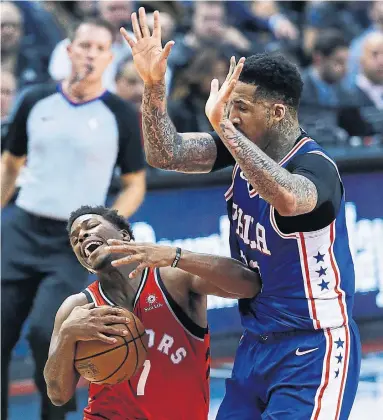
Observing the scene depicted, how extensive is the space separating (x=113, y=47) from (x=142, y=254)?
5.95 m

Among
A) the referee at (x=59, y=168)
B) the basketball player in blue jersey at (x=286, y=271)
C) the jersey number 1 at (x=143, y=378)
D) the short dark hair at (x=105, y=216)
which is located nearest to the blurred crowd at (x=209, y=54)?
the referee at (x=59, y=168)

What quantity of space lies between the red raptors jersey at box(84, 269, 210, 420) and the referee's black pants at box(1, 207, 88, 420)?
141 cm

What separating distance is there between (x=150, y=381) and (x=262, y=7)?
897 cm

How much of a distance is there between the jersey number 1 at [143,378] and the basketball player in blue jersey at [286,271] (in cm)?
37

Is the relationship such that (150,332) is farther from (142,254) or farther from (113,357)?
(142,254)

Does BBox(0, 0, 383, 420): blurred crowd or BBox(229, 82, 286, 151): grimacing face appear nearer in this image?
→ BBox(229, 82, 286, 151): grimacing face

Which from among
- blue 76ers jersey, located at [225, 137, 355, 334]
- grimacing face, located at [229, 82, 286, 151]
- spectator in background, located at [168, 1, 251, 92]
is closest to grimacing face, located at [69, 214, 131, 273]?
blue 76ers jersey, located at [225, 137, 355, 334]

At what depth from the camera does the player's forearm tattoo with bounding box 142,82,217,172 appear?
14.2 ft

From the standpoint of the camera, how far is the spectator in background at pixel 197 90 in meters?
8.54

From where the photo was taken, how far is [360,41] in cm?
1166

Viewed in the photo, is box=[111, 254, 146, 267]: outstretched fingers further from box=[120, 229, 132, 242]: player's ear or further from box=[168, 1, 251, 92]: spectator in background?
box=[168, 1, 251, 92]: spectator in background

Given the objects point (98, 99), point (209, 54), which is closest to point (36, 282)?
point (98, 99)

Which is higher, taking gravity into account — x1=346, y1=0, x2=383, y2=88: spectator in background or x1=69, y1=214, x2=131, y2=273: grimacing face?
x1=346, y1=0, x2=383, y2=88: spectator in background

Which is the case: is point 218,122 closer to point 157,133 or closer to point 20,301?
point 157,133
